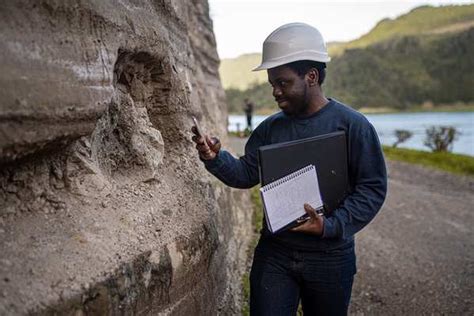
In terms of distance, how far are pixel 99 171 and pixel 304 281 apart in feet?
4.11

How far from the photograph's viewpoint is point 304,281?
2.38 m

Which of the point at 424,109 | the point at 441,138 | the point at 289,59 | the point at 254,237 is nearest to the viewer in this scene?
the point at 289,59

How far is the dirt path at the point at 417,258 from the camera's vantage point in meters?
4.88

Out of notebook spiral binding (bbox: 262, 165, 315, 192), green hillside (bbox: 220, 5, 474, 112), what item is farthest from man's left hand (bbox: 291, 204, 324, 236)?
green hillside (bbox: 220, 5, 474, 112)

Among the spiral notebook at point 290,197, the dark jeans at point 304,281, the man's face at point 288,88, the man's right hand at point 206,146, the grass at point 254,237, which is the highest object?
the man's face at point 288,88

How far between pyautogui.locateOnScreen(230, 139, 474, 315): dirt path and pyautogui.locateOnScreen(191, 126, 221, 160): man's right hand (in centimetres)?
297

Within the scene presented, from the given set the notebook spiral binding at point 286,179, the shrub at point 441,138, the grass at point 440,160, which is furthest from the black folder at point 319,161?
the shrub at point 441,138

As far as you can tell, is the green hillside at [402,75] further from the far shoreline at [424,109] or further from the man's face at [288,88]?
the man's face at [288,88]

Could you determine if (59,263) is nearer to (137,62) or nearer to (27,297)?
(27,297)

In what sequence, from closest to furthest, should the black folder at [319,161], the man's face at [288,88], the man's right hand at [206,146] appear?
the black folder at [319,161] < the man's face at [288,88] < the man's right hand at [206,146]

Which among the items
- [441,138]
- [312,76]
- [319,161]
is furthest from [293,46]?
[441,138]

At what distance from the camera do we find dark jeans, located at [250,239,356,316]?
234 cm

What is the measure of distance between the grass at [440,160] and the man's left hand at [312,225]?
1430 cm

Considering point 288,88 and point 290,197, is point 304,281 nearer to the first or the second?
point 290,197
